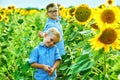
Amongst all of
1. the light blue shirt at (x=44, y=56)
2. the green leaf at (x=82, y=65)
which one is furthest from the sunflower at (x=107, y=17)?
the light blue shirt at (x=44, y=56)

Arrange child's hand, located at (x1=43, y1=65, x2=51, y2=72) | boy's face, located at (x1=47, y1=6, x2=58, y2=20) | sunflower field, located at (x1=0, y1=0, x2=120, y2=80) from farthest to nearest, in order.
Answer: boy's face, located at (x1=47, y1=6, x2=58, y2=20) < child's hand, located at (x1=43, y1=65, x2=51, y2=72) < sunflower field, located at (x1=0, y1=0, x2=120, y2=80)

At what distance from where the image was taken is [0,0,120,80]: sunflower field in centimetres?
314

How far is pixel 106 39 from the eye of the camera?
124 inches

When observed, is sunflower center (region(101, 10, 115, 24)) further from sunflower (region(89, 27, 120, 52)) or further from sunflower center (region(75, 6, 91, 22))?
sunflower center (region(75, 6, 91, 22))

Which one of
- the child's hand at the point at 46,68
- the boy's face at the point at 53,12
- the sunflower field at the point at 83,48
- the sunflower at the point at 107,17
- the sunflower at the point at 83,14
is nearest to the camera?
the sunflower field at the point at 83,48

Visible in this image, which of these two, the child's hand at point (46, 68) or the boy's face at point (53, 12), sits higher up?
the boy's face at point (53, 12)

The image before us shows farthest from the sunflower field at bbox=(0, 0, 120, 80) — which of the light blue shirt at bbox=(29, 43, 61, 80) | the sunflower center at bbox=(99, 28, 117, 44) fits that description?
the light blue shirt at bbox=(29, 43, 61, 80)

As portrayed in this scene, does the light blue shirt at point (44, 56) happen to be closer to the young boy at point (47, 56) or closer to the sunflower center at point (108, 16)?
the young boy at point (47, 56)

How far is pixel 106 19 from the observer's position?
331 centimetres

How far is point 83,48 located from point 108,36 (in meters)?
0.30

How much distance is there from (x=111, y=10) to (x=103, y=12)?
0.07 metres

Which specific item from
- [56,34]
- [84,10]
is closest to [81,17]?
[84,10]

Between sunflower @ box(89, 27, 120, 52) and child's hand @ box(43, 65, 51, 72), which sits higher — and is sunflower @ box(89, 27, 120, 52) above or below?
above

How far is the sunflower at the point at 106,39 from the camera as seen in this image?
3113 mm
